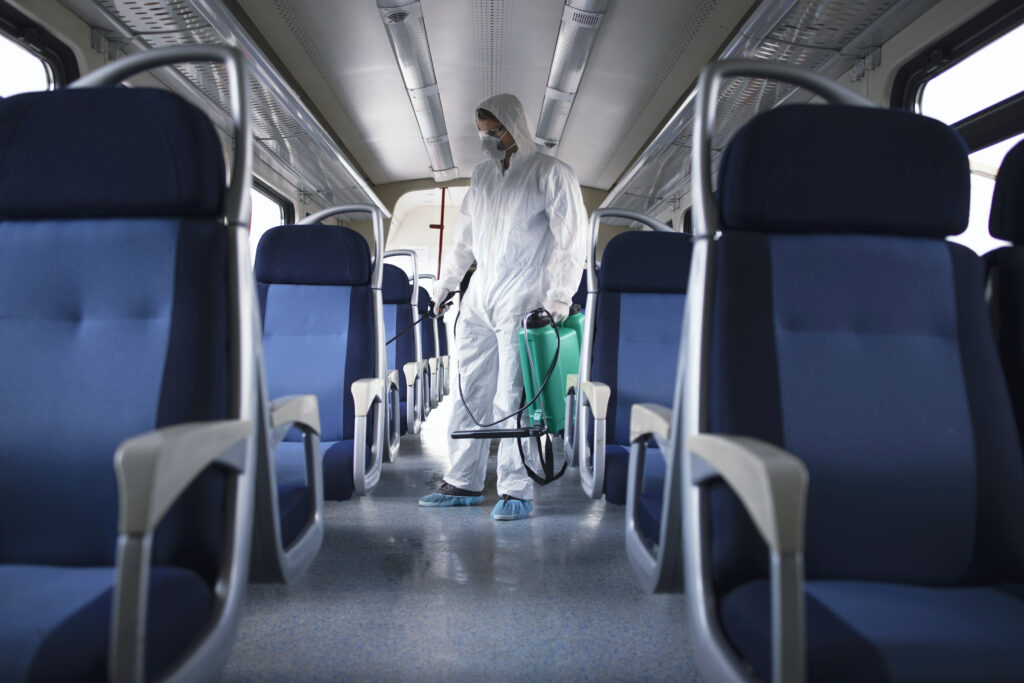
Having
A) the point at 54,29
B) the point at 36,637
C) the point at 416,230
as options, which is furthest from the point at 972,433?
the point at 416,230

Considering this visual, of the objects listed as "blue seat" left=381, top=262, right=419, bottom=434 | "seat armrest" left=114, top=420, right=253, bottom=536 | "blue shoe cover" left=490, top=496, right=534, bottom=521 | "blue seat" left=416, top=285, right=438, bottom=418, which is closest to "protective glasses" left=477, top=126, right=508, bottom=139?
"blue shoe cover" left=490, top=496, right=534, bottom=521

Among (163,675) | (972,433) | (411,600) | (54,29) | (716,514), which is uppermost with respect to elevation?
(54,29)

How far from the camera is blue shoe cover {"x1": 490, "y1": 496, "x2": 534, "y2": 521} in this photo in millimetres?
2648

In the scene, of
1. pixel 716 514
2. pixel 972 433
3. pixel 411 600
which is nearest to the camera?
pixel 716 514

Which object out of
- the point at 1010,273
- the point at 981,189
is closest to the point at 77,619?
the point at 1010,273

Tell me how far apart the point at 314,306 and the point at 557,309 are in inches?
38.8

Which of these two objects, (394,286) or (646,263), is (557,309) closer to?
(646,263)

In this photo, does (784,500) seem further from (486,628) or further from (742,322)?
(486,628)

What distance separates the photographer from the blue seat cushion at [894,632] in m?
0.74

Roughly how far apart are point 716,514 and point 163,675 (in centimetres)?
79

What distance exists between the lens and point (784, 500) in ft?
2.26

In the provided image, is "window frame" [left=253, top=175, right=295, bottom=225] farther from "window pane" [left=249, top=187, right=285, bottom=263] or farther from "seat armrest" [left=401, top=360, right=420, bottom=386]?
"seat armrest" [left=401, top=360, right=420, bottom=386]

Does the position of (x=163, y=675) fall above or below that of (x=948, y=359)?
below

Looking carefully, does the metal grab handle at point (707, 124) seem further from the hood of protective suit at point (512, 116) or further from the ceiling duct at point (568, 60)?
the ceiling duct at point (568, 60)
